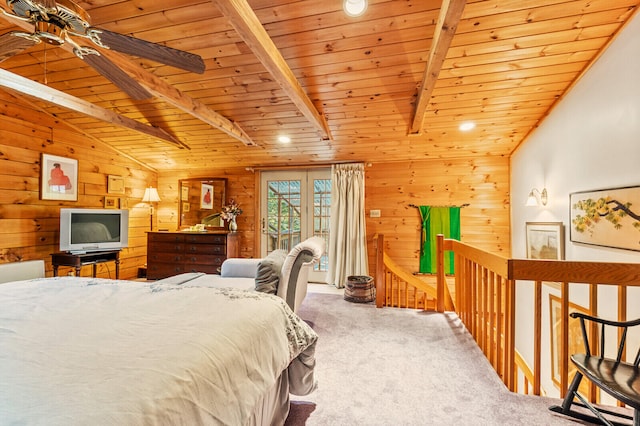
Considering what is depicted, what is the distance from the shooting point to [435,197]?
443cm

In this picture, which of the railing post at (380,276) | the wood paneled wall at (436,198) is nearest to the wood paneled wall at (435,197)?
the wood paneled wall at (436,198)

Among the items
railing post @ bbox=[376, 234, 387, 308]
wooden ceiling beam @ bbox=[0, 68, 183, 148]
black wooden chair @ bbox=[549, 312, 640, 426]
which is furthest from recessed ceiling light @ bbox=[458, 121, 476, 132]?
wooden ceiling beam @ bbox=[0, 68, 183, 148]

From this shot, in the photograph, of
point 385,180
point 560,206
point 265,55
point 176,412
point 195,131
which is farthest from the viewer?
point 385,180

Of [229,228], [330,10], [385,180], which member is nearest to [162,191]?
[229,228]

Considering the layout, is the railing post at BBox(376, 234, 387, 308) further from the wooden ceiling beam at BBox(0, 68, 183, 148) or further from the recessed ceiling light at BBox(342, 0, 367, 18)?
the wooden ceiling beam at BBox(0, 68, 183, 148)

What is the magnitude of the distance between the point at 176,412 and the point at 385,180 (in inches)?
167

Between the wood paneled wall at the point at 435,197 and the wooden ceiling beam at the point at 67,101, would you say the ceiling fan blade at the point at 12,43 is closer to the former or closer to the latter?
the wooden ceiling beam at the point at 67,101

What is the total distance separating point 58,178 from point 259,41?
391 cm

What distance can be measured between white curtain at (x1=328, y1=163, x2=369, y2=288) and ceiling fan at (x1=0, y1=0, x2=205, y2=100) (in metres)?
3.22

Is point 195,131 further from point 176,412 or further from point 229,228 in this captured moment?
point 176,412

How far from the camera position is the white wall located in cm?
211

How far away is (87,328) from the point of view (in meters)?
1.08

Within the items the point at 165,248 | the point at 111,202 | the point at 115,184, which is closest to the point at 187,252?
the point at 165,248

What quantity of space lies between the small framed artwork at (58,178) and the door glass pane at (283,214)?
282 cm
